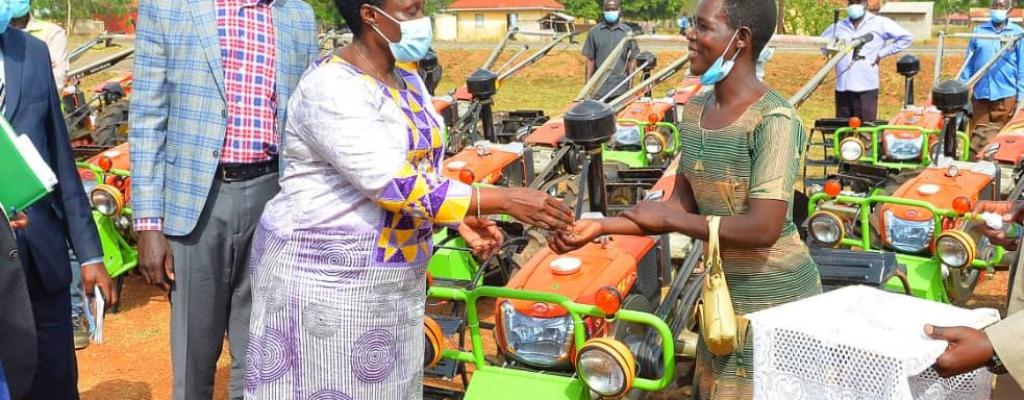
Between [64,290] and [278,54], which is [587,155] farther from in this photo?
[64,290]

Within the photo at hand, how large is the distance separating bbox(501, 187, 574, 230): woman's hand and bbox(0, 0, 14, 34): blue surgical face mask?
1415 millimetres

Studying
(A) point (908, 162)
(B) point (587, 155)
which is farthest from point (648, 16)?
(B) point (587, 155)

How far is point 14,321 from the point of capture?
7.13 feet

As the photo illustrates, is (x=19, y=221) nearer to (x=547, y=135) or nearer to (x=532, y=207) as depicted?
(x=532, y=207)

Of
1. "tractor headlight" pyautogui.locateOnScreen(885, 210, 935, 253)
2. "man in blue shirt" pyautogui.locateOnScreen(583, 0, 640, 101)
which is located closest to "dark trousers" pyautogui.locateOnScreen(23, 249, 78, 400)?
"tractor headlight" pyautogui.locateOnScreen(885, 210, 935, 253)

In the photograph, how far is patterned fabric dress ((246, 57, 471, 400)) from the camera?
2.13 metres

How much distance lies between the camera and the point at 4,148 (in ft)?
7.30

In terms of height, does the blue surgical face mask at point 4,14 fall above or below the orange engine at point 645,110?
above

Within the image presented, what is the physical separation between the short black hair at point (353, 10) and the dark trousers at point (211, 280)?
83cm

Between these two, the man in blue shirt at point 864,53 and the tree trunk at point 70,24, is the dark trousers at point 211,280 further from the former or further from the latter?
the tree trunk at point 70,24

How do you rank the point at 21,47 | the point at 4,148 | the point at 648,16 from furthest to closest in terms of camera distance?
the point at 648,16
the point at 21,47
the point at 4,148

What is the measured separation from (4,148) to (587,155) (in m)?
2.13

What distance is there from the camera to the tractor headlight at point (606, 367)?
294 cm

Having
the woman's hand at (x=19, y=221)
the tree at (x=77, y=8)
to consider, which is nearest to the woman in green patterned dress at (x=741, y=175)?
the woman's hand at (x=19, y=221)
